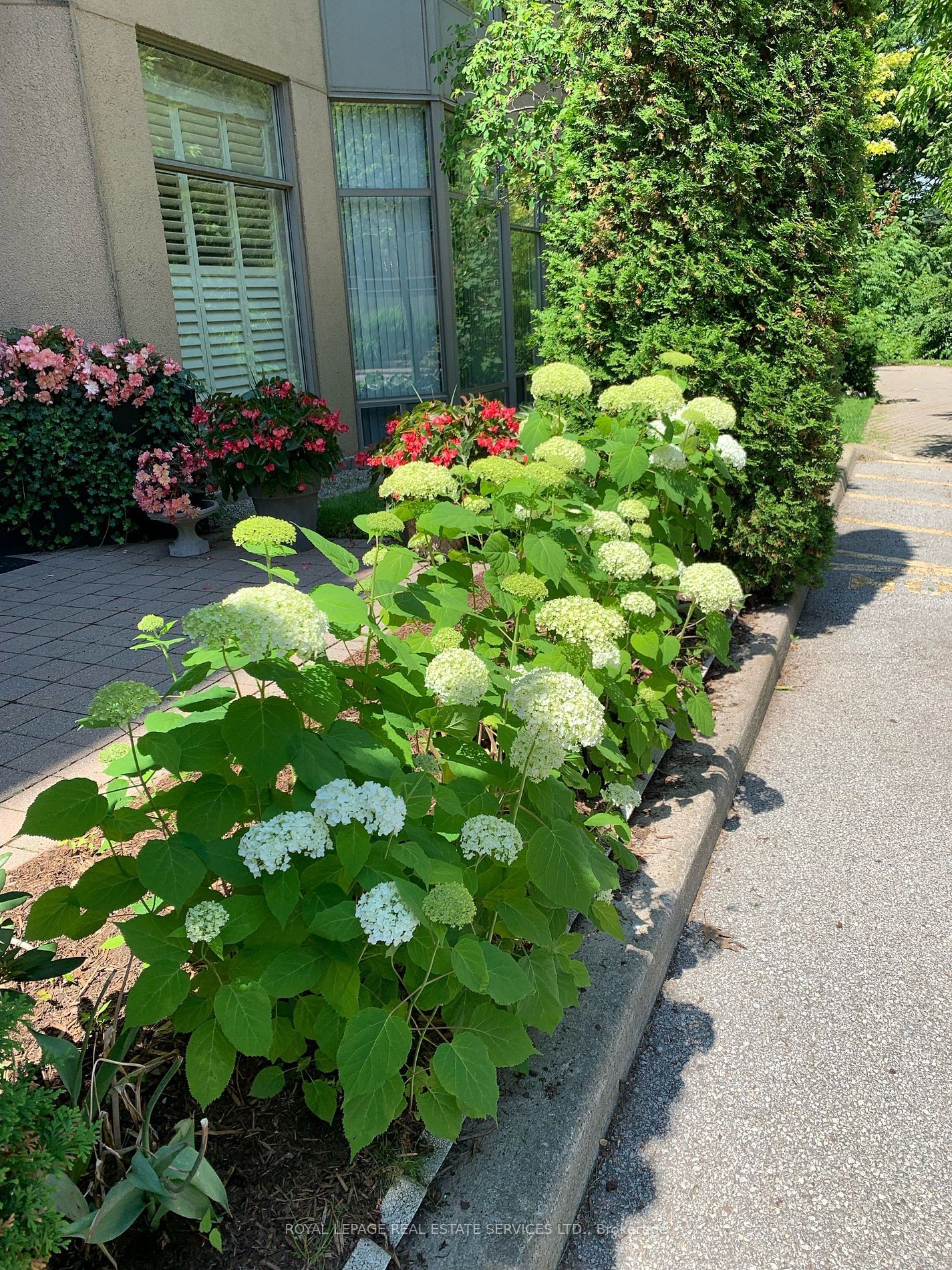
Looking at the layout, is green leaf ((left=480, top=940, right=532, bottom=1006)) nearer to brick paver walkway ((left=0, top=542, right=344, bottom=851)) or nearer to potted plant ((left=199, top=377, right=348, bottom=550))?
brick paver walkway ((left=0, top=542, right=344, bottom=851))

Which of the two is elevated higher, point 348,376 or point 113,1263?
point 348,376

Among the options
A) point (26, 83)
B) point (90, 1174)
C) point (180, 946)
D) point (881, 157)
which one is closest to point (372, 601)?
point (180, 946)

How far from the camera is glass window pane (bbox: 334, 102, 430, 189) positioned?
9.86 metres

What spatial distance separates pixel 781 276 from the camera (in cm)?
445

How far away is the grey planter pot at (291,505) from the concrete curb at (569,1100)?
4.36 m

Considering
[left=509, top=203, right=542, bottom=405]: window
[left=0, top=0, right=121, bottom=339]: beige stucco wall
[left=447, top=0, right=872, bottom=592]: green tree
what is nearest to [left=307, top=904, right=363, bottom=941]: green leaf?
[left=447, top=0, right=872, bottom=592]: green tree

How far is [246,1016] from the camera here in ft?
4.83

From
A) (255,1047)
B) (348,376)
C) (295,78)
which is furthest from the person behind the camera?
(348,376)

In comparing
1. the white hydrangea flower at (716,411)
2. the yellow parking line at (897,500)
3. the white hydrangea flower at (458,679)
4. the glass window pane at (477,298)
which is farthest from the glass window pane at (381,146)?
the white hydrangea flower at (458,679)

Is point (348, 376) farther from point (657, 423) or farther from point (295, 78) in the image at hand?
point (657, 423)

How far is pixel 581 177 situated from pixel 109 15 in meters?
4.72

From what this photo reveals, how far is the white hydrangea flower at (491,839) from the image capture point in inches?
66.8

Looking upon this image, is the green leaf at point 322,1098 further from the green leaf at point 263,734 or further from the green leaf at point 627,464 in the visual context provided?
the green leaf at point 627,464

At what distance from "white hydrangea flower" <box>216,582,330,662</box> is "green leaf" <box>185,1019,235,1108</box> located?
67cm
